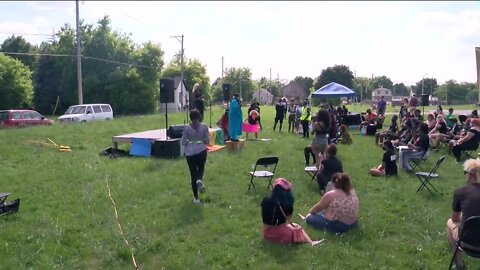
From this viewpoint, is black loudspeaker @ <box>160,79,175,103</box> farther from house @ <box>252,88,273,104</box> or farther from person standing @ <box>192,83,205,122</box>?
house @ <box>252,88,273,104</box>

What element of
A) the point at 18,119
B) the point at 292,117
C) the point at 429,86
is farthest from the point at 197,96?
the point at 429,86

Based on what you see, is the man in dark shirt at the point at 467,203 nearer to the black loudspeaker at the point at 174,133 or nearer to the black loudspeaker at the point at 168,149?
the black loudspeaker at the point at 168,149

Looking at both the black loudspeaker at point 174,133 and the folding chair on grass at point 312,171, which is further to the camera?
the black loudspeaker at point 174,133

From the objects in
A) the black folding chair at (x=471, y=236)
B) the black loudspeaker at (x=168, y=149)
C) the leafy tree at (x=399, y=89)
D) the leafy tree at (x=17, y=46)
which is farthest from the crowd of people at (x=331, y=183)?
the leafy tree at (x=399, y=89)

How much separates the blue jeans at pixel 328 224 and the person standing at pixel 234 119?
860cm

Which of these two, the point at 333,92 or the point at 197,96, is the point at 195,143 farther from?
the point at 333,92

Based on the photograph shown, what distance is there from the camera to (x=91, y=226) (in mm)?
7059

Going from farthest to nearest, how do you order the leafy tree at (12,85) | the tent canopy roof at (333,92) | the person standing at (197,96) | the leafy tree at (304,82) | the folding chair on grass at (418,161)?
1. the leafy tree at (304,82)
2. the leafy tree at (12,85)
3. the tent canopy roof at (333,92)
4. the person standing at (197,96)
5. the folding chair on grass at (418,161)

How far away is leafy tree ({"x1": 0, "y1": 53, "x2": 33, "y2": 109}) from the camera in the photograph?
40.2m

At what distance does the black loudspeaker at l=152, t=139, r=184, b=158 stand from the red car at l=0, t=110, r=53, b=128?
14694mm

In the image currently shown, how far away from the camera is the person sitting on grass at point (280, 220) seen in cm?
612

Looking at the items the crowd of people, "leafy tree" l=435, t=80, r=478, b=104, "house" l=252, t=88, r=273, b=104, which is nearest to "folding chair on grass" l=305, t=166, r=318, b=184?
the crowd of people

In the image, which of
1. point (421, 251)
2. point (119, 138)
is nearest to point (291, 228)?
point (421, 251)

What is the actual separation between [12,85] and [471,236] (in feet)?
138
